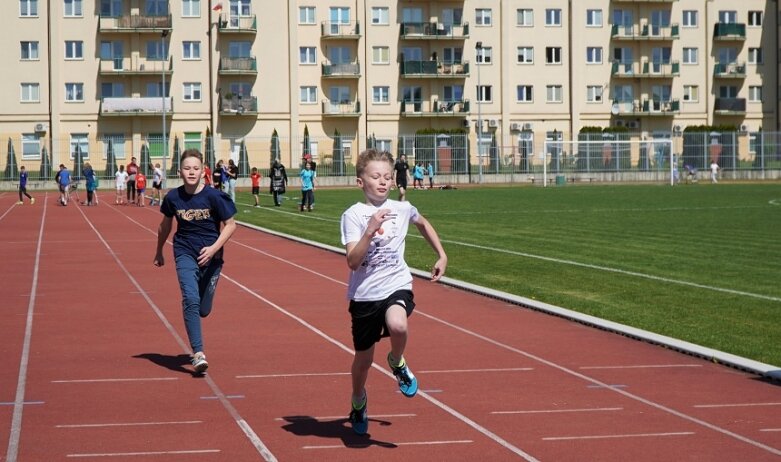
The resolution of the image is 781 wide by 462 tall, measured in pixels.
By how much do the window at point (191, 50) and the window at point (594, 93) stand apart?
86.8 ft

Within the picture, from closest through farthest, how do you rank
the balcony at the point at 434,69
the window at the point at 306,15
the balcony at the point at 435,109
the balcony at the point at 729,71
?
the window at the point at 306,15, the balcony at the point at 434,69, the balcony at the point at 435,109, the balcony at the point at 729,71

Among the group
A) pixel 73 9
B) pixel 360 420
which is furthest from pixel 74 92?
pixel 360 420


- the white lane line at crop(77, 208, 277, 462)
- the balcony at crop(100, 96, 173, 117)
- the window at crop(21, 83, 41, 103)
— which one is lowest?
the white lane line at crop(77, 208, 277, 462)

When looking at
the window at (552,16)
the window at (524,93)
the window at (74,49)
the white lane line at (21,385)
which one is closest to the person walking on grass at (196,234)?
the white lane line at (21,385)

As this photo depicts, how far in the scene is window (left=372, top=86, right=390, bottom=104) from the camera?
82750mm

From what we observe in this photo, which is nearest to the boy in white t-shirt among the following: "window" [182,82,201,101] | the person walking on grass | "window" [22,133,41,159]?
the person walking on grass

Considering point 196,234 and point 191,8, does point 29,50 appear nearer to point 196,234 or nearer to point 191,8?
point 191,8

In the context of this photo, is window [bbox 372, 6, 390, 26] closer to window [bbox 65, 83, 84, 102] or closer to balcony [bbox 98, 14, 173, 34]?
balcony [bbox 98, 14, 173, 34]

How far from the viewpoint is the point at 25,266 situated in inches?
800

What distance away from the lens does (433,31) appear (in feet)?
271

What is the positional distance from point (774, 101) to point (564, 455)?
86778mm

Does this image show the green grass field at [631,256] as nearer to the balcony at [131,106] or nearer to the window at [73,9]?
the balcony at [131,106]

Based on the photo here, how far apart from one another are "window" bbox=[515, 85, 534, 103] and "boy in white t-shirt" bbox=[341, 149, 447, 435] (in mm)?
77268

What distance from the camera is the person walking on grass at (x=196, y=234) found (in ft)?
33.4
